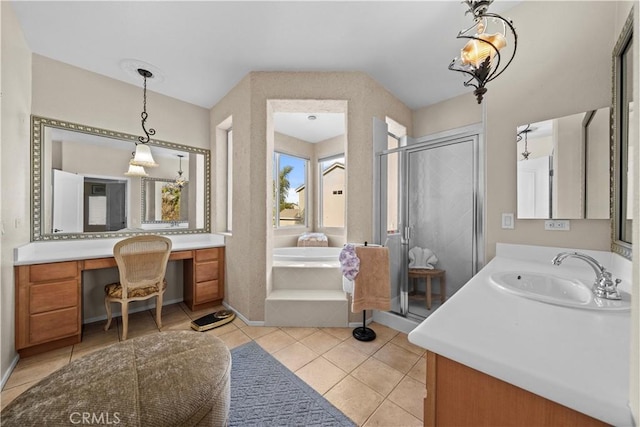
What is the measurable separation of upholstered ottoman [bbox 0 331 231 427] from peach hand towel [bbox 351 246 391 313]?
4.31 feet

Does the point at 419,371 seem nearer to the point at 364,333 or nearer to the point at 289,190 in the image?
the point at 364,333

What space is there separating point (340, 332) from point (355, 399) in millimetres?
801

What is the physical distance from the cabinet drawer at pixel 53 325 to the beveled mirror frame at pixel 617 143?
3866mm

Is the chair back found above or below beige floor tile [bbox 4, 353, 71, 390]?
above

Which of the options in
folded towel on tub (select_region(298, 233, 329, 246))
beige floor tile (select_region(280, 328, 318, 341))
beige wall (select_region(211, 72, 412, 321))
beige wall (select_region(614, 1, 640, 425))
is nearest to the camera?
beige wall (select_region(614, 1, 640, 425))

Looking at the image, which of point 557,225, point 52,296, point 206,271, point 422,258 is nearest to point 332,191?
point 422,258

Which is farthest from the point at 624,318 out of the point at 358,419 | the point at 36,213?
the point at 36,213

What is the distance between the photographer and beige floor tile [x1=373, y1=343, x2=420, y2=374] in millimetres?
1773

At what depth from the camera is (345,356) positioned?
1891 mm

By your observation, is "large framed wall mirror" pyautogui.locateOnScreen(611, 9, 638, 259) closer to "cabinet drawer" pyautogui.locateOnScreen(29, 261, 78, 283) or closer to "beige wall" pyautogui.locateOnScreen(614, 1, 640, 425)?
"beige wall" pyautogui.locateOnScreen(614, 1, 640, 425)

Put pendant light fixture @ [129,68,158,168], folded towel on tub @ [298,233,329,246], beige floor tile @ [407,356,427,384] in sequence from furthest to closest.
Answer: folded towel on tub @ [298,233,329,246] < pendant light fixture @ [129,68,158,168] < beige floor tile @ [407,356,427,384]

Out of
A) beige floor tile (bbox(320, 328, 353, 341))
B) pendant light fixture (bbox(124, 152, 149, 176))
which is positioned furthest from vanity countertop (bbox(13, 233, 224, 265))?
beige floor tile (bbox(320, 328, 353, 341))

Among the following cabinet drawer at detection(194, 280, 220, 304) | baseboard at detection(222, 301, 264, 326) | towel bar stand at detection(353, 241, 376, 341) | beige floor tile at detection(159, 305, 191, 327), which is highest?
cabinet drawer at detection(194, 280, 220, 304)

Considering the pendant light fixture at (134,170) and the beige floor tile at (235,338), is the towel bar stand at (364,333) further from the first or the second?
the pendant light fixture at (134,170)
